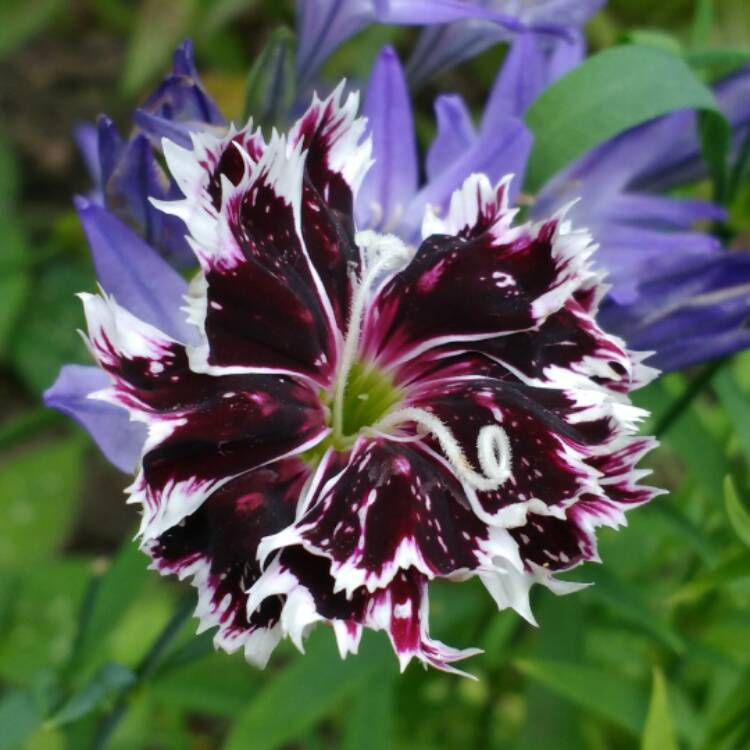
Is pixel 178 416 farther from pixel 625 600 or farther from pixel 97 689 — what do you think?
pixel 625 600

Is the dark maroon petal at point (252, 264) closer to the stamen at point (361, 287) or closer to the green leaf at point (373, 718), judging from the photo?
the stamen at point (361, 287)

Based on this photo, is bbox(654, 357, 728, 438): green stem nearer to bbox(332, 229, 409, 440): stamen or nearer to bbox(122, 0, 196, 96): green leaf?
bbox(332, 229, 409, 440): stamen

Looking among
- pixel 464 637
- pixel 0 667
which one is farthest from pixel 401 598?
pixel 0 667

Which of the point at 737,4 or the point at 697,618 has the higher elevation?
the point at 737,4

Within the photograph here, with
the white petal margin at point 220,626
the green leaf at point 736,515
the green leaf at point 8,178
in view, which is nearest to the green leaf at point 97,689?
the white petal margin at point 220,626

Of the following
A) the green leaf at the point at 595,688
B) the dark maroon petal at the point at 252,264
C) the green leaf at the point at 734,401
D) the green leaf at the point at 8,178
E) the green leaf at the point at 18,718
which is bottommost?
the green leaf at the point at 595,688

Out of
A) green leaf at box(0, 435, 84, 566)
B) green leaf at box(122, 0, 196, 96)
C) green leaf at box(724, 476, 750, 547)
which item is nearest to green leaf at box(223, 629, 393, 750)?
green leaf at box(724, 476, 750, 547)

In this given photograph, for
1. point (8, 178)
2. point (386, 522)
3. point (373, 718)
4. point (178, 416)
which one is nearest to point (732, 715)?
point (373, 718)

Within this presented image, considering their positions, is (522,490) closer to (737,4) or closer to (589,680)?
(589,680)
